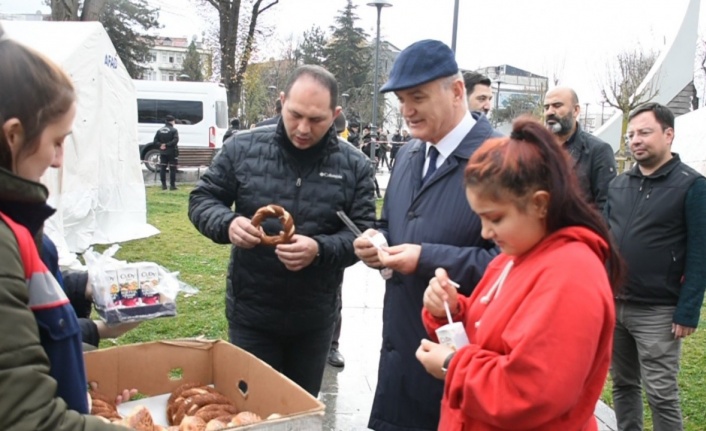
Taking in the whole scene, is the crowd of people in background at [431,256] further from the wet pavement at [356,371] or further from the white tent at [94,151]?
the white tent at [94,151]

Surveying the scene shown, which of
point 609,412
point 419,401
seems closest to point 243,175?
point 419,401

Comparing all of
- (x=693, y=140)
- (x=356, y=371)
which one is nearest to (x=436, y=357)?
(x=356, y=371)

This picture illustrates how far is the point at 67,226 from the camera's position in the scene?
29.3ft

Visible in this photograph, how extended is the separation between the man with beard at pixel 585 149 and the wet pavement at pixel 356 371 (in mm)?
1696

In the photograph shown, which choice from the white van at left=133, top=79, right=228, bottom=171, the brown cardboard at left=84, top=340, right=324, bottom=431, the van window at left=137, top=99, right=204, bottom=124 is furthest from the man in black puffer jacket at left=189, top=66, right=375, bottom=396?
the van window at left=137, top=99, right=204, bottom=124

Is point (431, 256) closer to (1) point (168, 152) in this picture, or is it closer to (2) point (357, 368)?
(2) point (357, 368)

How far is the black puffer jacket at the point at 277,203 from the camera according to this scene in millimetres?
2768

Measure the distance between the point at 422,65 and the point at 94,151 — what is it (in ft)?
26.7

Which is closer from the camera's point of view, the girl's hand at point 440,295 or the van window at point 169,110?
the girl's hand at point 440,295

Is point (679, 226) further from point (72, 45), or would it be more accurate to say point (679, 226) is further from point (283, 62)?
point (283, 62)

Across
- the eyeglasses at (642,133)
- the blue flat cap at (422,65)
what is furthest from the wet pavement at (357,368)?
the blue flat cap at (422,65)

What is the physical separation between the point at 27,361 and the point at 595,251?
1323 mm

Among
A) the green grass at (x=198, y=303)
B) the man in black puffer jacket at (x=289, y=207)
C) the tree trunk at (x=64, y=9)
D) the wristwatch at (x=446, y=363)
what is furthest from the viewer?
the tree trunk at (x=64, y=9)

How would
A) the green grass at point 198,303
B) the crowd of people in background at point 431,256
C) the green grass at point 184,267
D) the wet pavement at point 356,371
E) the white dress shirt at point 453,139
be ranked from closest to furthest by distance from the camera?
the crowd of people in background at point 431,256 → the white dress shirt at point 453,139 → the wet pavement at point 356,371 → the green grass at point 198,303 → the green grass at point 184,267
